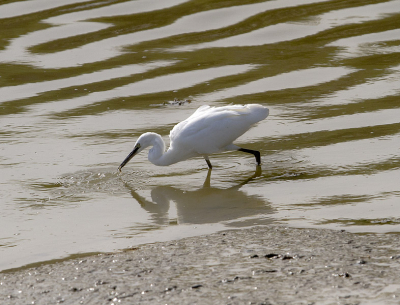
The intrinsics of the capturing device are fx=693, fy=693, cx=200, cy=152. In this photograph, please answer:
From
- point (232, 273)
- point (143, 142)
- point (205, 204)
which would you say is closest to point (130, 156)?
point (143, 142)

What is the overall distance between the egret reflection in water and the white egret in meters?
0.37

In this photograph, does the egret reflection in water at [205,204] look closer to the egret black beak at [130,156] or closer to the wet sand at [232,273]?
the egret black beak at [130,156]

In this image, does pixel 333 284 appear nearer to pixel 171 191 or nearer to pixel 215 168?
pixel 171 191

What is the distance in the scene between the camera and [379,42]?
363 inches

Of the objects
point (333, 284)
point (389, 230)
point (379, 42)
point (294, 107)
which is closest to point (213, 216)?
point (389, 230)

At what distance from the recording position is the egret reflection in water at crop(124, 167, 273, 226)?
489 centimetres

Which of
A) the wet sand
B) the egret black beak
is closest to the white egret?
the egret black beak

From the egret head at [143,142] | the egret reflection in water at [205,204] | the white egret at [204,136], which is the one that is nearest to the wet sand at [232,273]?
the egret reflection in water at [205,204]

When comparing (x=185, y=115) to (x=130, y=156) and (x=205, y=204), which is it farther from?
(x=205, y=204)

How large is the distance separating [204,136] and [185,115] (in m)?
1.37

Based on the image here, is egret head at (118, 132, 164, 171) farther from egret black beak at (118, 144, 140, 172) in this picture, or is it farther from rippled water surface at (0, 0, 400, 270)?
rippled water surface at (0, 0, 400, 270)

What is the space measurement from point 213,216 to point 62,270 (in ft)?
4.44

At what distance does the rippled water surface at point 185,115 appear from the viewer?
487 centimetres

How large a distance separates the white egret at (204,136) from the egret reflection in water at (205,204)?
1.23ft
